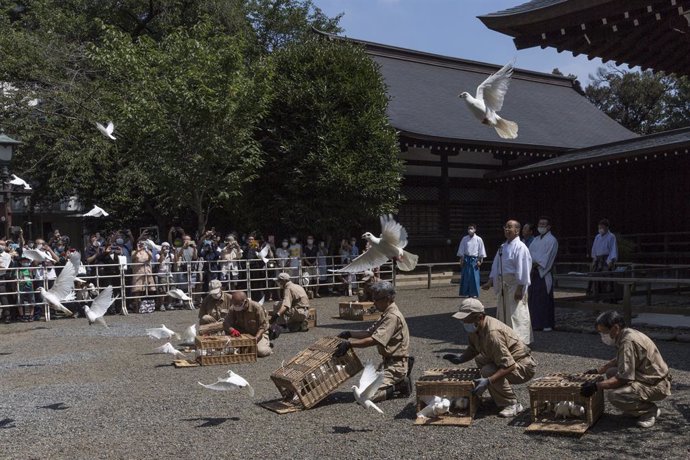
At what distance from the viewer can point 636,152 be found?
15719mm

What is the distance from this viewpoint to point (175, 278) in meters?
14.8

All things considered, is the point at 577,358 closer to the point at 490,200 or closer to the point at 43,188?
the point at 490,200

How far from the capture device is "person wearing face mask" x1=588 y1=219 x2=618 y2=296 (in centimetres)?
1223

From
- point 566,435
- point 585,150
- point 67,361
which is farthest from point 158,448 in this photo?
point 585,150

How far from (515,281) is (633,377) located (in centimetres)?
325

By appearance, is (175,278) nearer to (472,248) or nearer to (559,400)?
(472,248)

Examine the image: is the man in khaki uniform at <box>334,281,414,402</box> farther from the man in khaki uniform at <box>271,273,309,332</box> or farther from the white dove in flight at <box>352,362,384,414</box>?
the man in khaki uniform at <box>271,273,309,332</box>

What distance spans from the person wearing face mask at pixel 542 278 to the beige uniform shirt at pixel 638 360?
4494mm

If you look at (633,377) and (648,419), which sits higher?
(633,377)

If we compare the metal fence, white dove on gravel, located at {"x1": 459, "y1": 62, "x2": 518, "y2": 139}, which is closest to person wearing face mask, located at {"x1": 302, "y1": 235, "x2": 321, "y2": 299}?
the metal fence

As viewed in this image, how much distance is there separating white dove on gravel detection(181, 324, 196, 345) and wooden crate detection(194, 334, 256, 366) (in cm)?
15

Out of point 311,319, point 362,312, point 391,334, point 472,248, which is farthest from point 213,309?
point 472,248

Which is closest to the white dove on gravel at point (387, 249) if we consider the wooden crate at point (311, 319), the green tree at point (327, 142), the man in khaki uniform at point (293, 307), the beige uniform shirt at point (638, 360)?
the beige uniform shirt at point (638, 360)

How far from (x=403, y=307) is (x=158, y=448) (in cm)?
915
